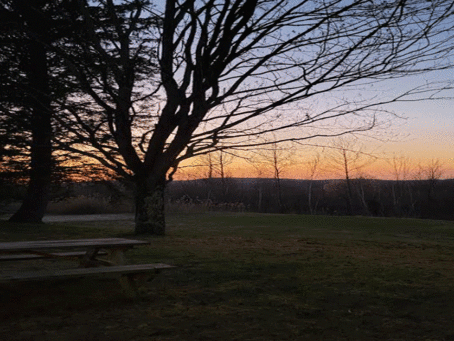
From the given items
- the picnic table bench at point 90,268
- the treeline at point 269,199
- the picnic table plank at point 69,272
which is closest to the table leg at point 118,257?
the picnic table bench at point 90,268

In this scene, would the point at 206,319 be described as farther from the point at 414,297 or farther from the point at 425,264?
the point at 425,264

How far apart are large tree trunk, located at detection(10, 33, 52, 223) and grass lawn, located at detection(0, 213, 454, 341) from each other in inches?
287

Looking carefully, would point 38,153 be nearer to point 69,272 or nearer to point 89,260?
point 89,260

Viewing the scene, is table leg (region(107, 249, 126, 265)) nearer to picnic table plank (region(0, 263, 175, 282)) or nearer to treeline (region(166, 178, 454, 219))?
picnic table plank (region(0, 263, 175, 282))

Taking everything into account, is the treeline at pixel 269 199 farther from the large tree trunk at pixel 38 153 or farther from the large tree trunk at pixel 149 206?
the large tree trunk at pixel 149 206

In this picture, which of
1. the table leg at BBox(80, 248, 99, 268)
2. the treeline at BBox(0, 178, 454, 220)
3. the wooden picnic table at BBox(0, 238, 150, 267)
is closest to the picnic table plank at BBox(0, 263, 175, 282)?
the wooden picnic table at BBox(0, 238, 150, 267)

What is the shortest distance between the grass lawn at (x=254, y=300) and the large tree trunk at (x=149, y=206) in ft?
7.59

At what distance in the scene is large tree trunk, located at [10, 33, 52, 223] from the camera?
13.6 m

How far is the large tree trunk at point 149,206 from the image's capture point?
10.1m

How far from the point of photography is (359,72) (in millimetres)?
8648

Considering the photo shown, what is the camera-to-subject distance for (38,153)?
13688 millimetres

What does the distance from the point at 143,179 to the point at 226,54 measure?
3388 mm

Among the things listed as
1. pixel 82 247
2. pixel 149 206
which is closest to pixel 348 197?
pixel 149 206

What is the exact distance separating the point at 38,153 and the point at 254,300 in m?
11.0
